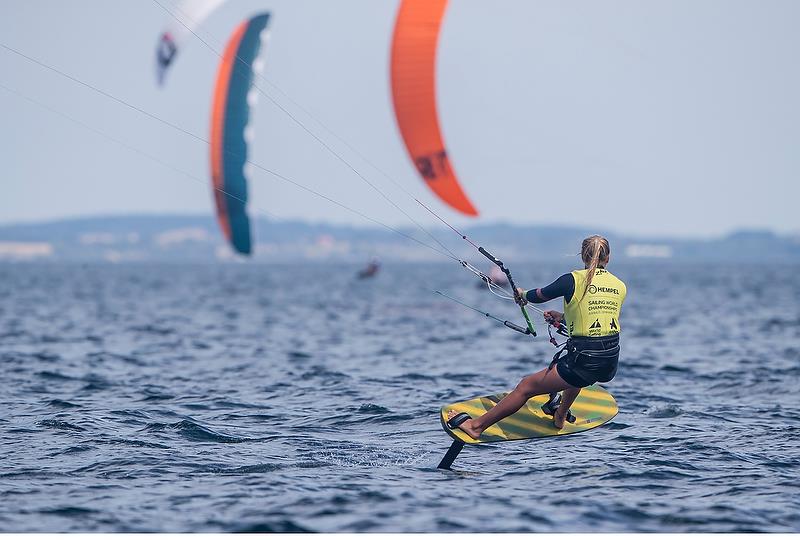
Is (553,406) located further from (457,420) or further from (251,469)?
(251,469)

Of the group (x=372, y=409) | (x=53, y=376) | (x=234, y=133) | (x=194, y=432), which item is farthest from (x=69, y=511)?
(x=234, y=133)

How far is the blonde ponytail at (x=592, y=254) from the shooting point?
10.0m

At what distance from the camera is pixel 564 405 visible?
1093 cm

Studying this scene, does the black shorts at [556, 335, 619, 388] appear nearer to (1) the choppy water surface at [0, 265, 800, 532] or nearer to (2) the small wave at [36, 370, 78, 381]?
(1) the choppy water surface at [0, 265, 800, 532]

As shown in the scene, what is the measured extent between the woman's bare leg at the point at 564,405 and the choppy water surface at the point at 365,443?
0.38m

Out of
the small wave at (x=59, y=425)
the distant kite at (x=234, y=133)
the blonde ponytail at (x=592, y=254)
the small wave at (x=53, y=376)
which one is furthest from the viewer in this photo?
the distant kite at (x=234, y=133)

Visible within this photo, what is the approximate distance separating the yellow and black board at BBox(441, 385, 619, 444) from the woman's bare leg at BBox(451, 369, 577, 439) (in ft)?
0.39

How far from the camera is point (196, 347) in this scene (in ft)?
79.4

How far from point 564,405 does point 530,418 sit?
520mm

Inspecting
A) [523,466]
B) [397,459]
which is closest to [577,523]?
[523,466]

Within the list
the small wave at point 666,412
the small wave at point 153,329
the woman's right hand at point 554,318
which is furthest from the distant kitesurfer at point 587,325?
the small wave at point 153,329

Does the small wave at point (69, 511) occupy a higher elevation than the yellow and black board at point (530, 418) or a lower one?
lower

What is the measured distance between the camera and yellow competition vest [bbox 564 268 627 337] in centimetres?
1006

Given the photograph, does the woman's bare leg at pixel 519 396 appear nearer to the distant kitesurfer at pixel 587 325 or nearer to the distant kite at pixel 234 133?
the distant kitesurfer at pixel 587 325
